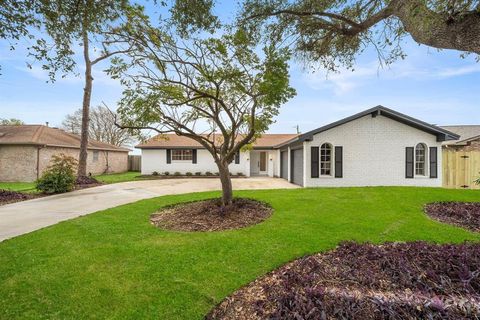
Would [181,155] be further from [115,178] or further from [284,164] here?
[284,164]

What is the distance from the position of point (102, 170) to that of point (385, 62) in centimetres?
2284

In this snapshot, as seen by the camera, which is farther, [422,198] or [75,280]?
[422,198]

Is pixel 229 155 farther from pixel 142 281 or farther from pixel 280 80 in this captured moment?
pixel 142 281

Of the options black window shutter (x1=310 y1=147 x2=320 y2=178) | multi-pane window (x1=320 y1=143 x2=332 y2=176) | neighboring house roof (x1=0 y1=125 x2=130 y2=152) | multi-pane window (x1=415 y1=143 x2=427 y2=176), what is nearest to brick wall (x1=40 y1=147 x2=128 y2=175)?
neighboring house roof (x1=0 y1=125 x2=130 y2=152)

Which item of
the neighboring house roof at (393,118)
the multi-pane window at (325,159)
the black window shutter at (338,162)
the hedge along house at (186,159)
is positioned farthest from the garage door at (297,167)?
the hedge along house at (186,159)

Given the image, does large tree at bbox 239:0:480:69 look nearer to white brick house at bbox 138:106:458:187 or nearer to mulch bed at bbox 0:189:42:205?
white brick house at bbox 138:106:458:187

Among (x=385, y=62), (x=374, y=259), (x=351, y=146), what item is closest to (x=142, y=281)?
(x=374, y=259)

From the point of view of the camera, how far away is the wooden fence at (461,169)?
12.1m

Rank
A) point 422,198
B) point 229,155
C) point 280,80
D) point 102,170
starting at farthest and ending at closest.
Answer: point 102,170 → point 422,198 → point 229,155 → point 280,80

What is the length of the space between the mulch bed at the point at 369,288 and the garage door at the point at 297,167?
9510 millimetres

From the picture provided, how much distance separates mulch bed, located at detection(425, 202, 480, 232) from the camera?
19.9 feet

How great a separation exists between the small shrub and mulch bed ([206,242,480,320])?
1146 cm

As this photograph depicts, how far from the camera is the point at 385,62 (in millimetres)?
6766

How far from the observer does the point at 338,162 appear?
41.9ft
